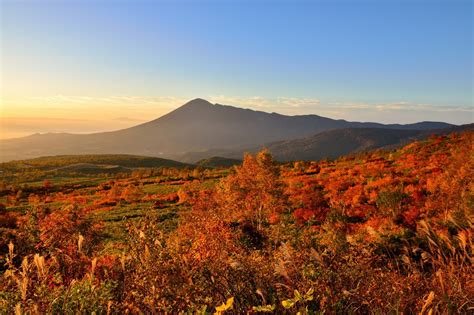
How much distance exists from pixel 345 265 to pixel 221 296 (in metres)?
1.94

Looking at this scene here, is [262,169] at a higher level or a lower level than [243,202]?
higher

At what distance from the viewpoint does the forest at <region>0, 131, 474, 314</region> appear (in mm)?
4094

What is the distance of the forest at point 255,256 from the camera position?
409cm

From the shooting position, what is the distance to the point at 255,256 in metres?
5.57

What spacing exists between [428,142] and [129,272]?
2666 inches

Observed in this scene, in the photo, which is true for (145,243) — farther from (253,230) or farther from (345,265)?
(253,230)

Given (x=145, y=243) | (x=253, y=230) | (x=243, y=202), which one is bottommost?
(x=253, y=230)

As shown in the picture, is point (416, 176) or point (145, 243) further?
point (416, 176)

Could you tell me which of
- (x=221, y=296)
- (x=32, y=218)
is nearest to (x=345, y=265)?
(x=221, y=296)

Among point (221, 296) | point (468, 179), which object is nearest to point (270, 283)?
point (221, 296)

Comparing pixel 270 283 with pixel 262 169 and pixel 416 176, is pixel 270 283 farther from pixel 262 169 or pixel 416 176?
pixel 416 176

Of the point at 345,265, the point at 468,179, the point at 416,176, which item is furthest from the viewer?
the point at 416,176

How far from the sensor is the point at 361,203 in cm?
2919

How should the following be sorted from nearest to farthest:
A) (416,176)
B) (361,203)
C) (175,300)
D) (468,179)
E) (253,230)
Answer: (175,300)
(468,179)
(253,230)
(361,203)
(416,176)
